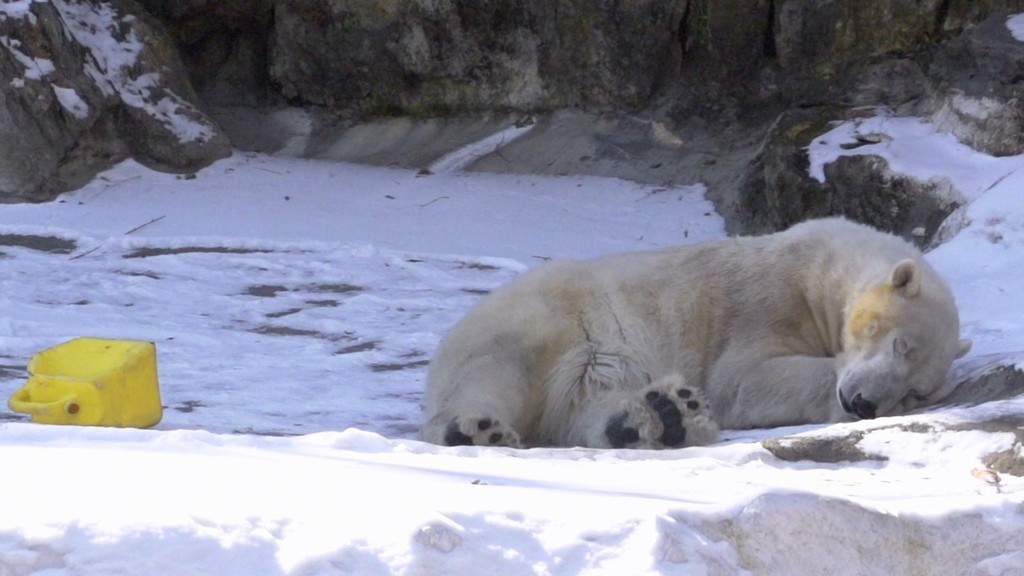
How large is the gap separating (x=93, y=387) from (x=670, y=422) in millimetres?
1935

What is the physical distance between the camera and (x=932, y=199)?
26.5 ft

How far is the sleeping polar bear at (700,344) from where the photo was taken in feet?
14.8

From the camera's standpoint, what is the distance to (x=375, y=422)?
5.17 m

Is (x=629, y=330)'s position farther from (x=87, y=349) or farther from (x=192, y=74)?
(x=192, y=74)

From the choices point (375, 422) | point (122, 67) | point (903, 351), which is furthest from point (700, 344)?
point (122, 67)

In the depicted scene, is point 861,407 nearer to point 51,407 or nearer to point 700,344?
point 700,344

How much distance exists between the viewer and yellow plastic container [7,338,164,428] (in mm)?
4414

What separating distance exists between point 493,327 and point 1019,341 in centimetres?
199

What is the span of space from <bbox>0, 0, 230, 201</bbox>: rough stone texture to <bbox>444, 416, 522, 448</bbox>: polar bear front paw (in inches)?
265

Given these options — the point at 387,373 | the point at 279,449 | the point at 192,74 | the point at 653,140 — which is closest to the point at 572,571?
the point at 279,449

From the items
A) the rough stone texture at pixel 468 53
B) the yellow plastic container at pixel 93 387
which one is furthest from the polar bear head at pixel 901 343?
the rough stone texture at pixel 468 53

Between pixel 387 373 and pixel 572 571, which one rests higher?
pixel 572 571

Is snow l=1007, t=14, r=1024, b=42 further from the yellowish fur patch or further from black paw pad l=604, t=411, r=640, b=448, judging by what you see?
black paw pad l=604, t=411, r=640, b=448

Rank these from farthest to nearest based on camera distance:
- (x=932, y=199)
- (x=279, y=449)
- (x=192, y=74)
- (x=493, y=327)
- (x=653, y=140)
Result: (x=192, y=74)
(x=653, y=140)
(x=932, y=199)
(x=493, y=327)
(x=279, y=449)
